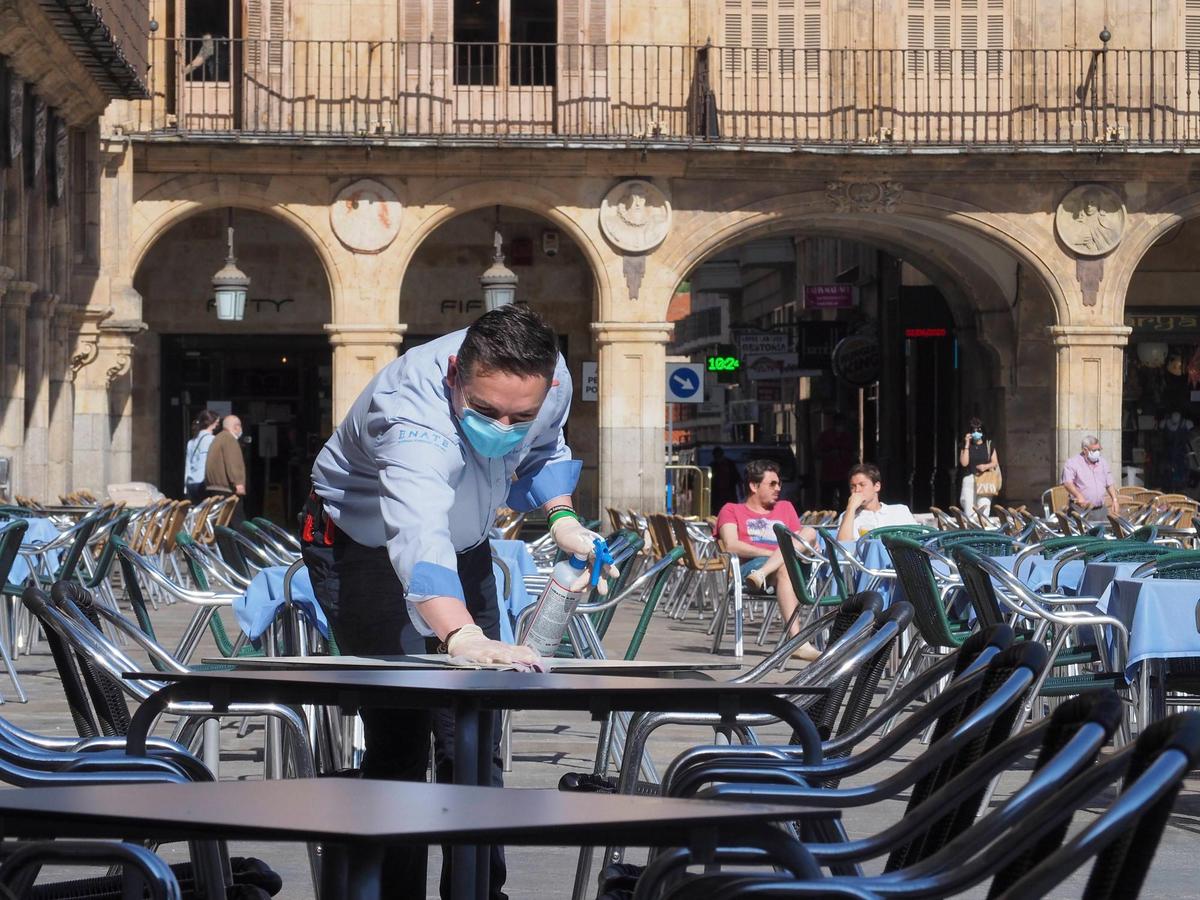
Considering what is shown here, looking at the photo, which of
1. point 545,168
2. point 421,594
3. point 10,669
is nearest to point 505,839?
point 421,594


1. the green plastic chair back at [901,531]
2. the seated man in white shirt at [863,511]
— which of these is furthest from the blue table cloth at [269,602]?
the seated man in white shirt at [863,511]

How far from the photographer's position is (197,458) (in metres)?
20.8

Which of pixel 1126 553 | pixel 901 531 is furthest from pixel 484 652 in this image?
pixel 901 531

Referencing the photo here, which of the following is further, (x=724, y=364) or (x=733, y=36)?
(x=724, y=364)

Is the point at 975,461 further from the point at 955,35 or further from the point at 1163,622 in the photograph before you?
the point at 1163,622

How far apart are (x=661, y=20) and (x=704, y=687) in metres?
22.7

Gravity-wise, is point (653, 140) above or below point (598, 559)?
above

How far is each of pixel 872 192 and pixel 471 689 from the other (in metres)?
22.8

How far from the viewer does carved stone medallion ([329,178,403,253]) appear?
82.8 feet

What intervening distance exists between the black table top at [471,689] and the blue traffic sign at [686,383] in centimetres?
1949

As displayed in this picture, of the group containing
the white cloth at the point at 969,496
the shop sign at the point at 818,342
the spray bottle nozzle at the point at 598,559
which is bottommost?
the white cloth at the point at 969,496

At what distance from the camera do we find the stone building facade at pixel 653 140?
2511 cm

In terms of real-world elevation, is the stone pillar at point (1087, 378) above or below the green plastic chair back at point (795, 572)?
A: above

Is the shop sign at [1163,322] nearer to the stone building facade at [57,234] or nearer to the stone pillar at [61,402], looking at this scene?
the stone building facade at [57,234]
